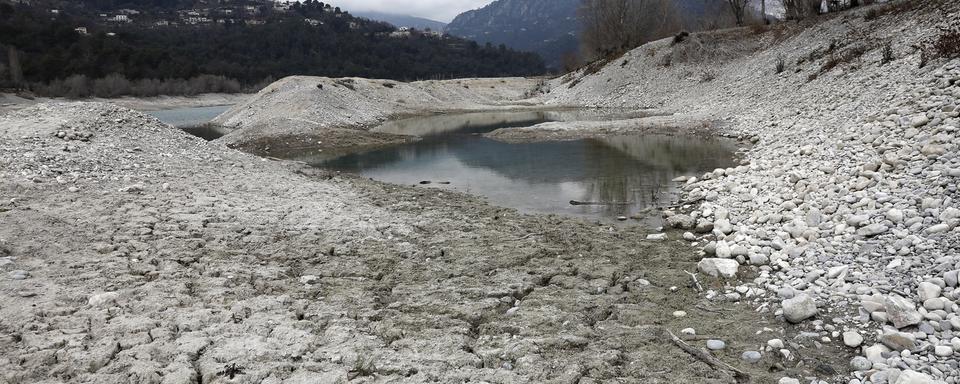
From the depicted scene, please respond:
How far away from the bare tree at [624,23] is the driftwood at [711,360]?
200 feet

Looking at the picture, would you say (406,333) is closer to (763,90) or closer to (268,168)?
(268,168)

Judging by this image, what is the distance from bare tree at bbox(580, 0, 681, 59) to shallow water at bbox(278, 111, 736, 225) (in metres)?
44.4

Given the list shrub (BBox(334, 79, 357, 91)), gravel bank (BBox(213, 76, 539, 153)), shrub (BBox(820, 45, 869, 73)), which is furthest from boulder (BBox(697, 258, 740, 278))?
shrub (BBox(334, 79, 357, 91))

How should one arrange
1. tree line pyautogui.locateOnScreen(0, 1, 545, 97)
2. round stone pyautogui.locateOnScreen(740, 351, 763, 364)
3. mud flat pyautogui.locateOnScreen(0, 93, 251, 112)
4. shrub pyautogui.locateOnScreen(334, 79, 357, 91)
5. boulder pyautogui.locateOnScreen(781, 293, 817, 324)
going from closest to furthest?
round stone pyautogui.locateOnScreen(740, 351, 763, 364) → boulder pyautogui.locateOnScreen(781, 293, 817, 324) → shrub pyautogui.locateOnScreen(334, 79, 357, 91) → mud flat pyautogui.locateOnScreen(0, 93, 251, 112) → tree line pyautogui.locateOnScreen(0, 1, 545, 97)

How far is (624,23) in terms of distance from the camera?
216 feet

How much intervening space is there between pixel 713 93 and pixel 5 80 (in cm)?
7955

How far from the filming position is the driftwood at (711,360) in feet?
16.2

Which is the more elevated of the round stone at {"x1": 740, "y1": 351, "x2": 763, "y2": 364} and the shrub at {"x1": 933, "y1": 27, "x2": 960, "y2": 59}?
the shrub at {"x1": 933, "y1": 27, "x2": 960, "y2": 59}

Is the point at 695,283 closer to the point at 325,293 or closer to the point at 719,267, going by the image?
the point at 719,267

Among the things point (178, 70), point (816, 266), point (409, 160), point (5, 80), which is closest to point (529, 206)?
point (816, 266)

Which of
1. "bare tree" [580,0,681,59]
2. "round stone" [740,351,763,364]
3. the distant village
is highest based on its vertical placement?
the distant village

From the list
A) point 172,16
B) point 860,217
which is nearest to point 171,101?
point 860,217

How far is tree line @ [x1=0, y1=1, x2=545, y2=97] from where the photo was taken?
7888 cm

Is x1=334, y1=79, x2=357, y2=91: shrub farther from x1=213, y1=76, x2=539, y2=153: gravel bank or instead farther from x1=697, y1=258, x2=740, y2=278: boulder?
x1=697, y1=258, x2=740, y2=278: boulder
